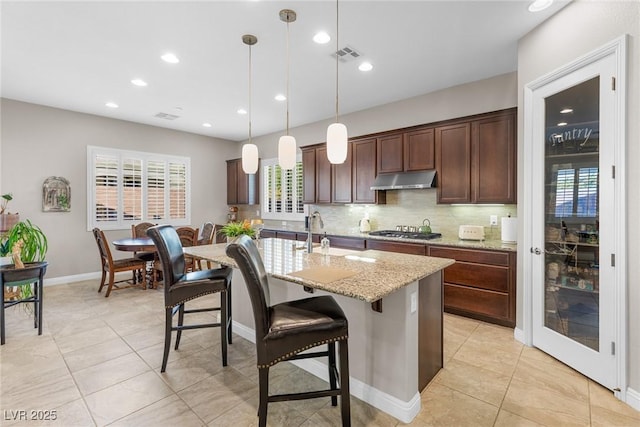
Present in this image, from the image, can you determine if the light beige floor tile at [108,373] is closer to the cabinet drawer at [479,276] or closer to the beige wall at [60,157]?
the cabinet drawer at [479,276]

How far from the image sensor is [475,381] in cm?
229

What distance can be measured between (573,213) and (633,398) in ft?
4.39

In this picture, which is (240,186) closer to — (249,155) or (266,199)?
(266,199)

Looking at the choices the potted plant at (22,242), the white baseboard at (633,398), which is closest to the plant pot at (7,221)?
the potted plant at (22,242)

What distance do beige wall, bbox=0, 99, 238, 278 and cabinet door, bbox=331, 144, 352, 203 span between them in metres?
3.74

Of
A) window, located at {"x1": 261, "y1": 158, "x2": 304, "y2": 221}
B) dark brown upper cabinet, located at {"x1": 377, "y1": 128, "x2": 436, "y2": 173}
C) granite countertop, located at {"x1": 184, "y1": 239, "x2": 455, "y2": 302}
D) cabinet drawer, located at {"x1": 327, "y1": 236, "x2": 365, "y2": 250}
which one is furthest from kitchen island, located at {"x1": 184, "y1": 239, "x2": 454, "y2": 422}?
window, located at {"x1": 261, "y1": 158, "x2": 304, "y2": 221}

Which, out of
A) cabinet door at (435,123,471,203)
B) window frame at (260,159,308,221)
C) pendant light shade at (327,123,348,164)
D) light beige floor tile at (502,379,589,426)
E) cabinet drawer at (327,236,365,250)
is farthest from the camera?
window frame at (260,159,308,221)

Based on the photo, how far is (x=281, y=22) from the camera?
2.72m

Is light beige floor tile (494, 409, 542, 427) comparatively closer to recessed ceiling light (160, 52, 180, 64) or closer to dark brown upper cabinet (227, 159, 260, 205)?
recessed ceiling light (160, 52, 180, 64)

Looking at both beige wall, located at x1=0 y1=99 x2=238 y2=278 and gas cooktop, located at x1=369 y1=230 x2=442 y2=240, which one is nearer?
gas cooktop, located at x1=369 y1=230 x2=442 y2=240

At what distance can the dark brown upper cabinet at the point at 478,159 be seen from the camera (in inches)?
135

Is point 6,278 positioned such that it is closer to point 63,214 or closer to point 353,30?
point 63,214

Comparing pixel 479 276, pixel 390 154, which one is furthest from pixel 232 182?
pixel 479 276

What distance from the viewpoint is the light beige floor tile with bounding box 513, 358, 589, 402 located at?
217 centimetres
